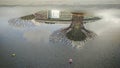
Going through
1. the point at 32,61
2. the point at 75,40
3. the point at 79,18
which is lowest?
the point at 32,61

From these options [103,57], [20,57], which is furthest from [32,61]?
[103,57]

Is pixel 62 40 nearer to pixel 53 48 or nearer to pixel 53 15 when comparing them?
pixel 53 48

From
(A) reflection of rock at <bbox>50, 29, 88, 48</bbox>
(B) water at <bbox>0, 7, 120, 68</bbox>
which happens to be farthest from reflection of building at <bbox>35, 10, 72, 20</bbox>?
(A) reflection of rock at <bbox>50, 29, 88, 48</bbox>

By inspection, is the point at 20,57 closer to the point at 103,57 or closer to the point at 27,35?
the point at 27,35

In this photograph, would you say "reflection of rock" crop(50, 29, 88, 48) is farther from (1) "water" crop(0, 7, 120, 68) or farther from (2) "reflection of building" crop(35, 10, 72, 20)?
(2) "reflection of building" crop(35, 10, 72, 20)

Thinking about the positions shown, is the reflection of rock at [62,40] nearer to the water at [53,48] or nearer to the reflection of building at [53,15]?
the water at [53,48]

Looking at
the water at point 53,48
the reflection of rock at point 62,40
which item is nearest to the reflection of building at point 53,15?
the water at point 53,48
